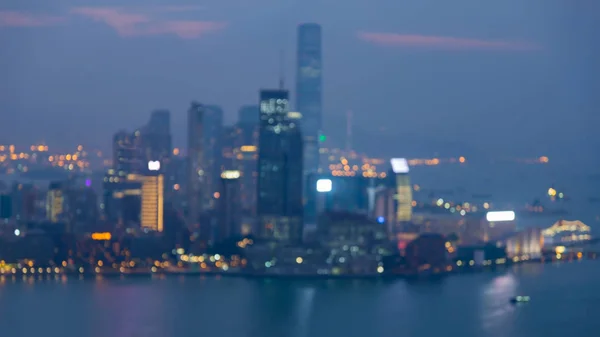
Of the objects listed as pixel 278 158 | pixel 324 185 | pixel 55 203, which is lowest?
pixel 55 203

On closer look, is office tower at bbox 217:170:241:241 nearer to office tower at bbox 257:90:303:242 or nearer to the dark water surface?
office tower at bbox 257:90:303:242

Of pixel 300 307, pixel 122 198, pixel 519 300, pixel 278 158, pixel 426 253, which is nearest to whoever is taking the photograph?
pixel 300 307

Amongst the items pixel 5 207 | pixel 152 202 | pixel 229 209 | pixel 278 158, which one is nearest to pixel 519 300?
pixel 278 158

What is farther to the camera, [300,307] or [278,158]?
[278,158]

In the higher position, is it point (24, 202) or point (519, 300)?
point (24, 202)

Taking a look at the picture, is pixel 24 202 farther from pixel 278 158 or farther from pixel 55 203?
pixel 278 158

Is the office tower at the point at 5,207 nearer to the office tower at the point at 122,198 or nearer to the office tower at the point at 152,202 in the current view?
the office tower at the point at 122,198

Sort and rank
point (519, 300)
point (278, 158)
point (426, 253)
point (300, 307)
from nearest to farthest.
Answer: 1. point (300, 307)
2. point (519, 300)
3. point (426, 253)
4. point (278, 158)
